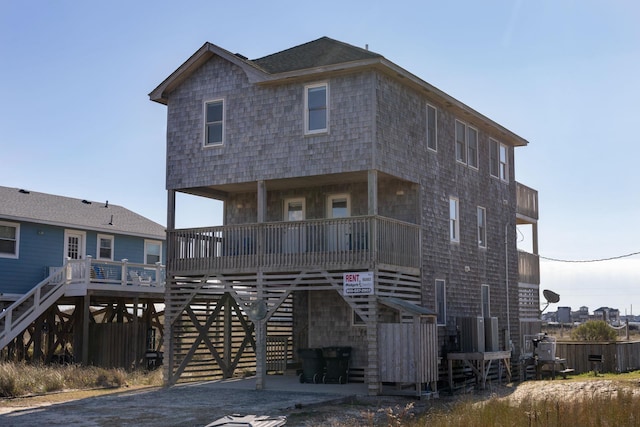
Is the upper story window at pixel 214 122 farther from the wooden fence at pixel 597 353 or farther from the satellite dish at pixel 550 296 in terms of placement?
the wooden fence at pixel 597 353

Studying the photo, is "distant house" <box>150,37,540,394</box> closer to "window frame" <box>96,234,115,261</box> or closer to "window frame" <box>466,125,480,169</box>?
"window frame" <box>466,125,480,169</box>

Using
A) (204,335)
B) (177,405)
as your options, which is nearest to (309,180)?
(204,335)

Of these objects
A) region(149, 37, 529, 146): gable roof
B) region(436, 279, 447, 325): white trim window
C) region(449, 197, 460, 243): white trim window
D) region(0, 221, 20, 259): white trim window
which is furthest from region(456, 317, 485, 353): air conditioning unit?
region(0, 221, 20, 259): white trim window

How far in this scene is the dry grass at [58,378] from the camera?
22.7m

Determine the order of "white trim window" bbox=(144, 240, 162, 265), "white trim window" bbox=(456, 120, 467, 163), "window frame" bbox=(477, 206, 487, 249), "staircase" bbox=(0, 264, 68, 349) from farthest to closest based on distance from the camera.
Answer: "white trim window" bbox=(144, 240, 162, 265), "window frame" bbox=(477, 206, 487, 249), "white trim window" bbox=(456, 120, 467, 163), "staircase" bbox=(0, 264, 68, 349)

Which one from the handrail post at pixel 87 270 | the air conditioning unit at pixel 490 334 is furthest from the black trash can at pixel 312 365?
the handrail post at pixel 87 270

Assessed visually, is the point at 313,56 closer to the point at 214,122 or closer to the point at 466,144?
the point at 214,122

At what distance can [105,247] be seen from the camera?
38188 millimetres

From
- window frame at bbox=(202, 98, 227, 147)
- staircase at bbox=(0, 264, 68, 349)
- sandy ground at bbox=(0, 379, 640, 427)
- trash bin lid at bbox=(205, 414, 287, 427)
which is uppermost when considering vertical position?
window frame at bbox=(202, 98, 227, 147)

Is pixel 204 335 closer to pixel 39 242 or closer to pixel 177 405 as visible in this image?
pixel 177 405

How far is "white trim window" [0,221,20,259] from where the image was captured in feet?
109

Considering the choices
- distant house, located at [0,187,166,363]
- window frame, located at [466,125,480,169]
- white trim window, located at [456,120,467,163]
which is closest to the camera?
white trim window, located at [456,120,467,163]

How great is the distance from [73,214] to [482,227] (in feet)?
59.3

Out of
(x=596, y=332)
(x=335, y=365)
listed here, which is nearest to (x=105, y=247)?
(x=335, y=365)
